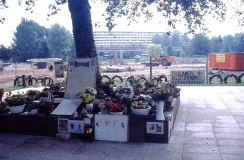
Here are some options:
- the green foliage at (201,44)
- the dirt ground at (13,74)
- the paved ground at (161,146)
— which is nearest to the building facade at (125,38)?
the green foliage at (201,44)

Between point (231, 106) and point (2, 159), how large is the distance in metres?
9.46

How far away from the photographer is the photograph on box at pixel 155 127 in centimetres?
779

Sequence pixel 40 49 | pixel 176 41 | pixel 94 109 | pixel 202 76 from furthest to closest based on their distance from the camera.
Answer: pixel 176 41, pixel 40 49, pixel 202 76, pixel 94 109

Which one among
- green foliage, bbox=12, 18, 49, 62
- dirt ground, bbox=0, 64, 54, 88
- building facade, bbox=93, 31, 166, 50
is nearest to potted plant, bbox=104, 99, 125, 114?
dirt ground, bbox=0, 64, 54, 88

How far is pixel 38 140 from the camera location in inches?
324

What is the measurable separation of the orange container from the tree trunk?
27586mm

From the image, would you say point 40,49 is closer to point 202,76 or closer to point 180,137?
point 202,76

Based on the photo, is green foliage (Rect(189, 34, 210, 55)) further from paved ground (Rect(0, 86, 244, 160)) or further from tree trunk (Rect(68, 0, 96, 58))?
paved ground (Rect(0, 86, 244, 160))

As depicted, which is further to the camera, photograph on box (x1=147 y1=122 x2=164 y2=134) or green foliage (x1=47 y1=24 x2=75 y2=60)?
green foliage (x1=47 y1=24 x2=75 y2=60)

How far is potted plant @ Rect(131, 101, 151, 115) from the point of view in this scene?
319 inches

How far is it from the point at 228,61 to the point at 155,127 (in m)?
31.4

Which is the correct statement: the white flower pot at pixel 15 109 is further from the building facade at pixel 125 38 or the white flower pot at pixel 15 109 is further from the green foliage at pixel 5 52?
the building facade at pixel 125 38

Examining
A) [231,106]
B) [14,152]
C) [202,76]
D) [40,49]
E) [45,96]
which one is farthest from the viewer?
[40,49]

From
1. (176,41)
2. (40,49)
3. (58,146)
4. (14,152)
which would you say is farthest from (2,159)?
(176,41)
